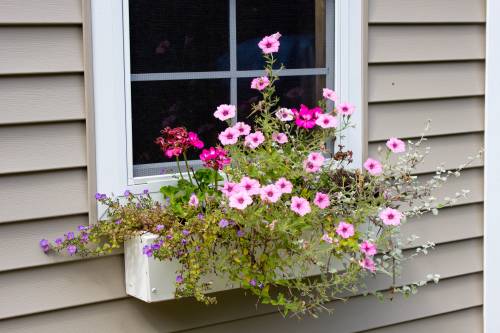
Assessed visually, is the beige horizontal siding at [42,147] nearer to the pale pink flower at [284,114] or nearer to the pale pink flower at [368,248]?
the pale pink flower at [284,114]

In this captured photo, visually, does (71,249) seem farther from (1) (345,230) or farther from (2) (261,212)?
(1) (345,230)

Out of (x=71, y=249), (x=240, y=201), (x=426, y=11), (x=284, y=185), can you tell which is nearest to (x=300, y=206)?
(x=284, y=185)

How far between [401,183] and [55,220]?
1.19 metres

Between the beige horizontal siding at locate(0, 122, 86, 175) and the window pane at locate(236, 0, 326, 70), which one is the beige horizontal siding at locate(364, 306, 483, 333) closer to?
the window pane at locate(236, 0, 326, 70)

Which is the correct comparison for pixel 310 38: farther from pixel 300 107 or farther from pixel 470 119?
pixel 470 119

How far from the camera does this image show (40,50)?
248 centimetres

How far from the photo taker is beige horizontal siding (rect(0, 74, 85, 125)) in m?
2.44

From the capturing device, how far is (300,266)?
2.70 meters

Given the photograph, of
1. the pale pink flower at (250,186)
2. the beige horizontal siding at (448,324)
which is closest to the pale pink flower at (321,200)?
the pale pink flower at (250,186)

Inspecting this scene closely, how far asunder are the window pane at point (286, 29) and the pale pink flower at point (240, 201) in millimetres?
643

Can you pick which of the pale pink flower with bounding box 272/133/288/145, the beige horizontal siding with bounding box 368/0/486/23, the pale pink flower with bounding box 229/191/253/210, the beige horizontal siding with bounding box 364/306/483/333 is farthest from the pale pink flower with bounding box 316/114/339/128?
the beige horizontal siding with bounding box 364/306/483/333

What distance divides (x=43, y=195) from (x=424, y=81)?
1566 mm

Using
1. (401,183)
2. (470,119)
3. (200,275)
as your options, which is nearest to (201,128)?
(200,275)

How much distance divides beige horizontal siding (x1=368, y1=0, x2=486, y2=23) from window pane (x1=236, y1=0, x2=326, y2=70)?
0.22m
